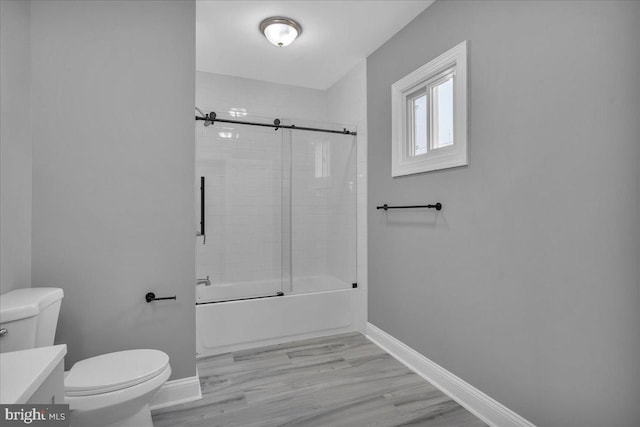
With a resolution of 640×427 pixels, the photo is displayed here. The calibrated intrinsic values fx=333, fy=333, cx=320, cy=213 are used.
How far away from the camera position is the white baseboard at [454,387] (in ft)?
5.72

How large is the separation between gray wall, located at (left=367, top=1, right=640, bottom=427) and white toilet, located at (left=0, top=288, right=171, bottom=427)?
1728 millimetres

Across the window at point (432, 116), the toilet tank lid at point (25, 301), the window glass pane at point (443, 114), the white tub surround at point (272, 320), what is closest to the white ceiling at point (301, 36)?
the window at point (432, 116)

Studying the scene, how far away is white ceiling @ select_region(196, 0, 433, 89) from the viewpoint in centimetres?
232

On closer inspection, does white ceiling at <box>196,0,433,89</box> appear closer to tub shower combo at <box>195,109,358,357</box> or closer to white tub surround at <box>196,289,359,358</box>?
tub shower combo at <box>195,109,358,357</box>

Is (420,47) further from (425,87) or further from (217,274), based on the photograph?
(217,274)

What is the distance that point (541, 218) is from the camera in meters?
1.57

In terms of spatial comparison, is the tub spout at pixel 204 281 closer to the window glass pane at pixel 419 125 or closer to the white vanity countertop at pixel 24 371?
the white vanity countertop at pixel 24 371

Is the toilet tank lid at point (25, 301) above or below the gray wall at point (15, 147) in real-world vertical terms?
below

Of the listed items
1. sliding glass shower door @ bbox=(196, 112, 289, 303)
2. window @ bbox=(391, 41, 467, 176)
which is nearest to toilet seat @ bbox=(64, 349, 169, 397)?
sliding glass shower door @ bbox=(196, 112, 289, 303)

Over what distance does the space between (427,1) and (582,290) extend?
1.97 meters

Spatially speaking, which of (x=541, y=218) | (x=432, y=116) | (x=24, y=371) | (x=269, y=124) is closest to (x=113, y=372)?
(x=24, y=371)

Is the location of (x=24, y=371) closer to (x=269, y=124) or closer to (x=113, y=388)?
(x=113, y=388)

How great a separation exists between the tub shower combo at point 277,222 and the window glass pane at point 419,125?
82cm

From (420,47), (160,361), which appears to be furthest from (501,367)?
(420,47)
